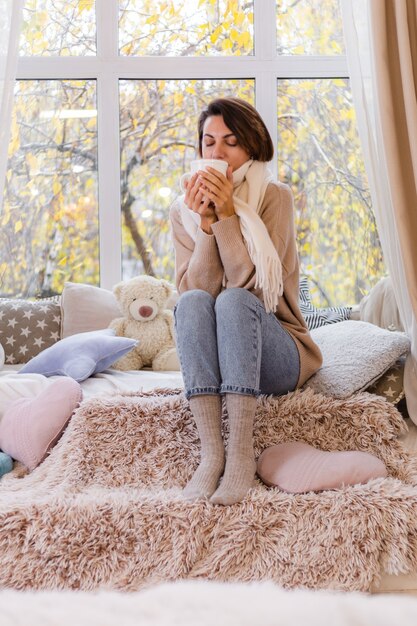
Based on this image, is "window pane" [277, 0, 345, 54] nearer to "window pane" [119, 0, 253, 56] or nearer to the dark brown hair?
"window pane" [119, 0, 253, 56]

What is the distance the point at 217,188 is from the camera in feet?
6.14

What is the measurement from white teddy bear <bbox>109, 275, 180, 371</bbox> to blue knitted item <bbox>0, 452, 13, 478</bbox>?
842 mm

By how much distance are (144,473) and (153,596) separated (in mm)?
1517

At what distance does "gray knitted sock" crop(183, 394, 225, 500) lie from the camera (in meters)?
1.58

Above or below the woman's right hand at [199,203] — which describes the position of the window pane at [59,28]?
above

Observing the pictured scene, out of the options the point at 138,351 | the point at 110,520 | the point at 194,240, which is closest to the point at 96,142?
the point at 138,351

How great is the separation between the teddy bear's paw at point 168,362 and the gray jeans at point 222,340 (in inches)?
35.8

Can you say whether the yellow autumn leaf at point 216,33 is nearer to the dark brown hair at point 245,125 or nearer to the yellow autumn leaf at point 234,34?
the yellow autumn leaf at point 234,34

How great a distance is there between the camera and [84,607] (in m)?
0.25

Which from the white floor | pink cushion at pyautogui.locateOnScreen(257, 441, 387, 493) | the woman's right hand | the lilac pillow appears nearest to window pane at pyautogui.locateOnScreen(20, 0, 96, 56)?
the lilac pillow

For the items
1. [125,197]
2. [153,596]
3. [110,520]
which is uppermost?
[125,197]

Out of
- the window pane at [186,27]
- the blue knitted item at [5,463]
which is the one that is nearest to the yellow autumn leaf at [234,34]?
the window pane at [186,27]

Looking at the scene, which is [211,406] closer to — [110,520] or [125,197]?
[110,520]

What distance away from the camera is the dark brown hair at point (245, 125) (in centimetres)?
204
